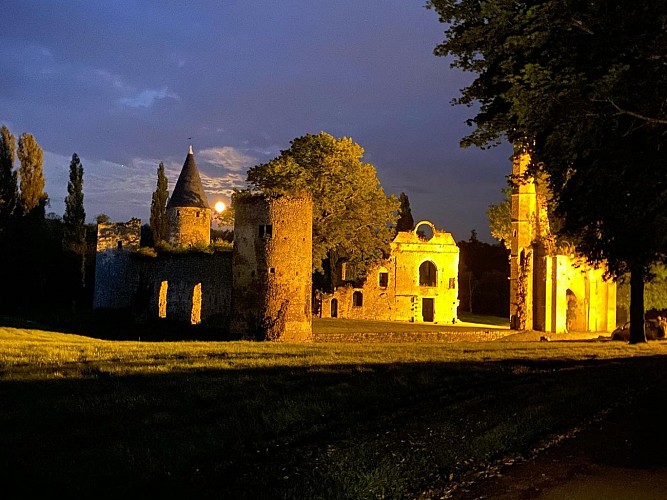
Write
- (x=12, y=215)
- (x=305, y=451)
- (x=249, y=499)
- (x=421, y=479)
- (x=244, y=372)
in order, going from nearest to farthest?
(x=249, y=499) < (x=421, y=479) < (x=305, y=451) < (x=244, y=372) < (x=12, y=215)

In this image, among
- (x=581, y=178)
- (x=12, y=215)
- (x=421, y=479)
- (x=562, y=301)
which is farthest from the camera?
(x=12, y=215)

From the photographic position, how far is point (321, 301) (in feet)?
157

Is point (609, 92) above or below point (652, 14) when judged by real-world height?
below

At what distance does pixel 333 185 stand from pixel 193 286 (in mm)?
9562

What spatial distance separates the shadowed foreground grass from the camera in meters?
5.93

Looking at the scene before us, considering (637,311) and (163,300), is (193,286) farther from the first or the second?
(637,311)

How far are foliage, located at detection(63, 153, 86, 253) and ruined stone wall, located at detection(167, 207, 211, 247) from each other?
33.7ft

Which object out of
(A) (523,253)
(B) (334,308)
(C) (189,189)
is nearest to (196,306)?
(B) (334,308)

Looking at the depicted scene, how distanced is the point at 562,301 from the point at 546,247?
3.41m

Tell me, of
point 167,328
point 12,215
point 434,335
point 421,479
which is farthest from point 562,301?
point 421,479

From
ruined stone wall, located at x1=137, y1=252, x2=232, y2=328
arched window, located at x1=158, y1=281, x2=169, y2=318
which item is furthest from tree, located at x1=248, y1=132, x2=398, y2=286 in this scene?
arched window, located at x1=158, y1=281, x2=169, y2=318

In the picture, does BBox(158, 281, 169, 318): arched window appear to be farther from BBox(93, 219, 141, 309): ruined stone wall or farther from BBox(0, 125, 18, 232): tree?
BBox(0, 125, 18, 232): tree

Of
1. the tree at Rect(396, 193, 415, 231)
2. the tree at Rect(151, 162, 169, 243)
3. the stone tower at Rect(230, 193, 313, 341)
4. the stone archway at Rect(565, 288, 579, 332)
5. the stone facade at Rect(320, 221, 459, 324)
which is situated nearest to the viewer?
the stone tower at Rect(230, 193, 313, 341)

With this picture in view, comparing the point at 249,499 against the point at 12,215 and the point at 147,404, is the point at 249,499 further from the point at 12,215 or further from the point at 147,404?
the point at 12,215
